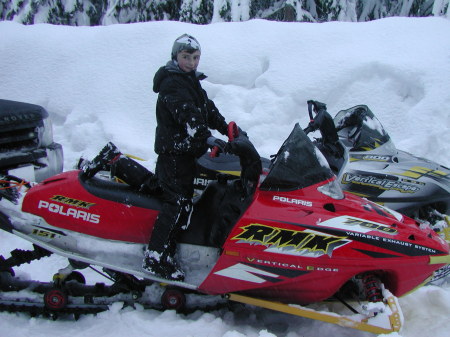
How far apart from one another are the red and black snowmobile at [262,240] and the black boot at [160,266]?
4 cm

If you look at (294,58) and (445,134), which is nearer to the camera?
(445,134)

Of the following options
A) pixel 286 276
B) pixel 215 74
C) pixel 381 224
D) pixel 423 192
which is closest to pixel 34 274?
pixel 286 276

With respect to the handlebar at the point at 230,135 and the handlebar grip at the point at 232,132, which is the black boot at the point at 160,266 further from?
the handlebar grip at the point at 232,132

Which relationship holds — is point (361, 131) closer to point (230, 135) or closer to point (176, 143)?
point (230, 135)

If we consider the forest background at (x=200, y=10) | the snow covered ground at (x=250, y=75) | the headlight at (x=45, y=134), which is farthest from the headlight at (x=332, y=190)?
the forest background at (x=200, y=10)

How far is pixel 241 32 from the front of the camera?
741cm

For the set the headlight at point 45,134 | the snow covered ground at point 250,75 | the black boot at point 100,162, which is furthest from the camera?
the snow covered ground at point 250,75

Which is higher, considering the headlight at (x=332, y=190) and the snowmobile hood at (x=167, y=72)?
the snowmobile hood at (x=167, y=72)

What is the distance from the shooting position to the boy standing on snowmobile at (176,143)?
2.49 m

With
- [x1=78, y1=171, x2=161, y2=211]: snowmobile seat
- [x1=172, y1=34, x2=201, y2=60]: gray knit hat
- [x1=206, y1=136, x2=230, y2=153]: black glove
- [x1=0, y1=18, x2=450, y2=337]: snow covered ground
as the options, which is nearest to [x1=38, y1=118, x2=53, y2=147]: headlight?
[x1=78, y1=171, x2=161, y2=211]: snowmobile seat

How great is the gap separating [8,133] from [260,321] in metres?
2.19

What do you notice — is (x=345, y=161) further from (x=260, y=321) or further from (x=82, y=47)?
(x=82, y=47)

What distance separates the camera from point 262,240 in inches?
95.7

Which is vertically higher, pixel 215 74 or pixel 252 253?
pixel 215 74
